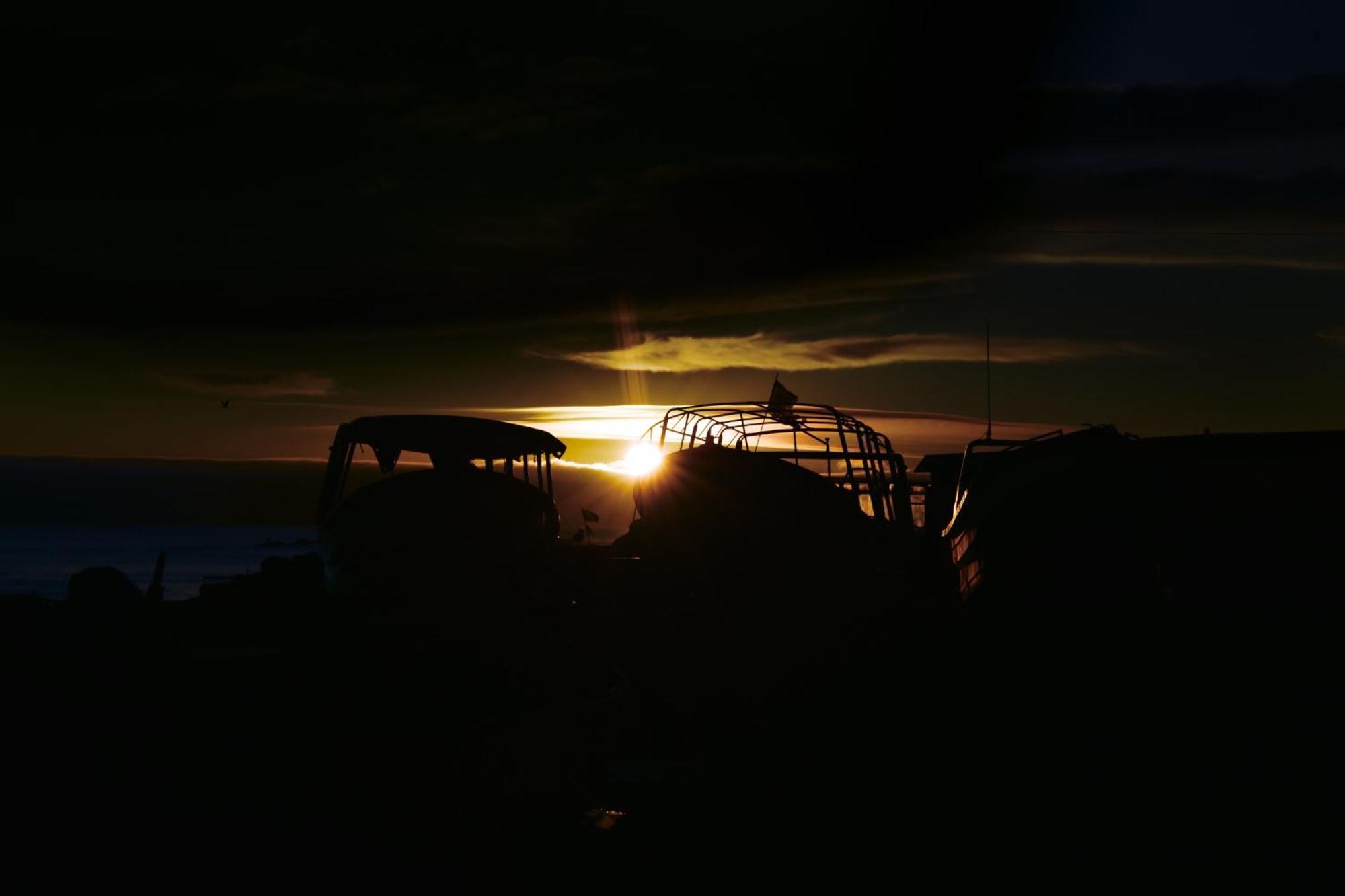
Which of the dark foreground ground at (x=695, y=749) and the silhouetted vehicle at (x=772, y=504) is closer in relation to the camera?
the dark foreground ground at (x=695, y=749)

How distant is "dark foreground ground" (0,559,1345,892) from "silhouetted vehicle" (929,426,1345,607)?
286 millimetres

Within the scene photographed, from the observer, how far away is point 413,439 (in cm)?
1814

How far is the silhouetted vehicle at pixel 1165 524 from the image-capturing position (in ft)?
33.3

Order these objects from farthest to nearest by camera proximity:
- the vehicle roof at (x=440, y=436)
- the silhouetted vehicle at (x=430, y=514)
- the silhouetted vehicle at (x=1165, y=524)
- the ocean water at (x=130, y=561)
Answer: the ocean water at (x=130, y=561)
the vehicle roof at (x=440, y=436)
the silhouetted vehicle at (x=430, y=514)
the silhouetted vehicle at (x=1165, y=524)

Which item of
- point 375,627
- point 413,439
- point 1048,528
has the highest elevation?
point 413,439

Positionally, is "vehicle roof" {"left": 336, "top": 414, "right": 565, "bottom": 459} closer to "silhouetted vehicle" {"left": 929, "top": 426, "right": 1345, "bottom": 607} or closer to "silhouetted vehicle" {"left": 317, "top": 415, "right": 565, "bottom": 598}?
"silhouetted vehicle" {"left": 317, "top": 415, "right": 565, "bottom": 598}

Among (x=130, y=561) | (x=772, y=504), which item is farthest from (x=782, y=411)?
(x=130, y=561)

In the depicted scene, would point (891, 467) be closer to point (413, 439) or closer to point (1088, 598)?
point (413, 439)

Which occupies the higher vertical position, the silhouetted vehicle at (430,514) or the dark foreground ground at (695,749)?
the silhouetted vehicle at (430,514)

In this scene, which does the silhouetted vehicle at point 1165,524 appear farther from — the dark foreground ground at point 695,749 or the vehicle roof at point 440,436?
the vehicle roof at point 440,436

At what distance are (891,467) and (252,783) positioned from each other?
1111 centimetres

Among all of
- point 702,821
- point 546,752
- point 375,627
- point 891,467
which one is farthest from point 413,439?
point 702,821

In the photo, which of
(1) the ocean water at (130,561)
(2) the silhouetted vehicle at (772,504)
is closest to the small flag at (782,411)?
(2) the silhouetted vehicle at (772,504)

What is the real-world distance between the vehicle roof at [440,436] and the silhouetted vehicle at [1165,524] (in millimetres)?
7683
